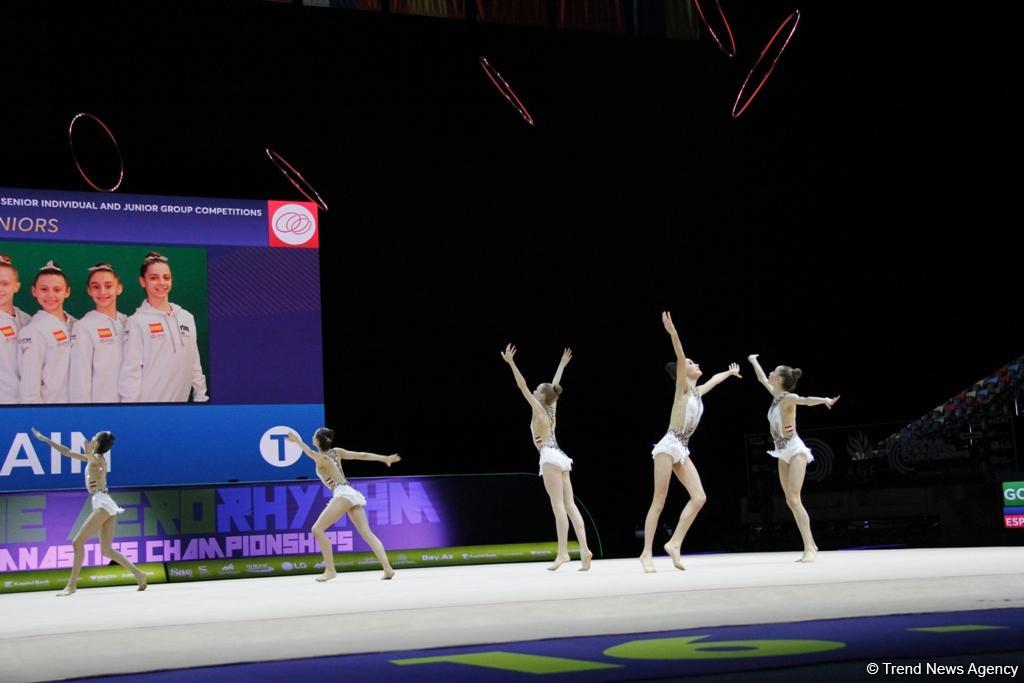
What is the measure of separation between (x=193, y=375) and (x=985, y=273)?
35.7 feet

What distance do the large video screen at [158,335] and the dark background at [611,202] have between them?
61 centimetres

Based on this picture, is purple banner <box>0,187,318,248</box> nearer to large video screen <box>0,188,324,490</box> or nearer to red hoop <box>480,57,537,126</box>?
large video screen <box>0,188,324,490</box>

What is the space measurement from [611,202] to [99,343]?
7359 millimetres

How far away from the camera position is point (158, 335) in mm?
13992

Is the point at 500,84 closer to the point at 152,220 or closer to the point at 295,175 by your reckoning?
the point at 295,175

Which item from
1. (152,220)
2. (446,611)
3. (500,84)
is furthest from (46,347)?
(446,611)

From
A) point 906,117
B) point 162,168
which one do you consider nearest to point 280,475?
point 162,168

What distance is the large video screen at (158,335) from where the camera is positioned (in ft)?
44.1

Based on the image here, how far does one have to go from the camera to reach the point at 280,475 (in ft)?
47.0

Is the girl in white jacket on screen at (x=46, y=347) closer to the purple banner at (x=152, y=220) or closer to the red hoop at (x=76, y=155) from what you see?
the purple banner at (x=152, y=220)

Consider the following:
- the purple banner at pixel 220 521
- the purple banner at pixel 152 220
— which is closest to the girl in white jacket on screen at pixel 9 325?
the purple banner at pixel 152 220

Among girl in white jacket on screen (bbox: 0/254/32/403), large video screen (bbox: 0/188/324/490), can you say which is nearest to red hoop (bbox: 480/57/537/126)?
large video screen (bbox: 0/188/324/490)

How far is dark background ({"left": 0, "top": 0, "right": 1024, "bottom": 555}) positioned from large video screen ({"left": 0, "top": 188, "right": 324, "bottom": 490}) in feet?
1.99

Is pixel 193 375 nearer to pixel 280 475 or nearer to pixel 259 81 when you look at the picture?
pixel 280 475
